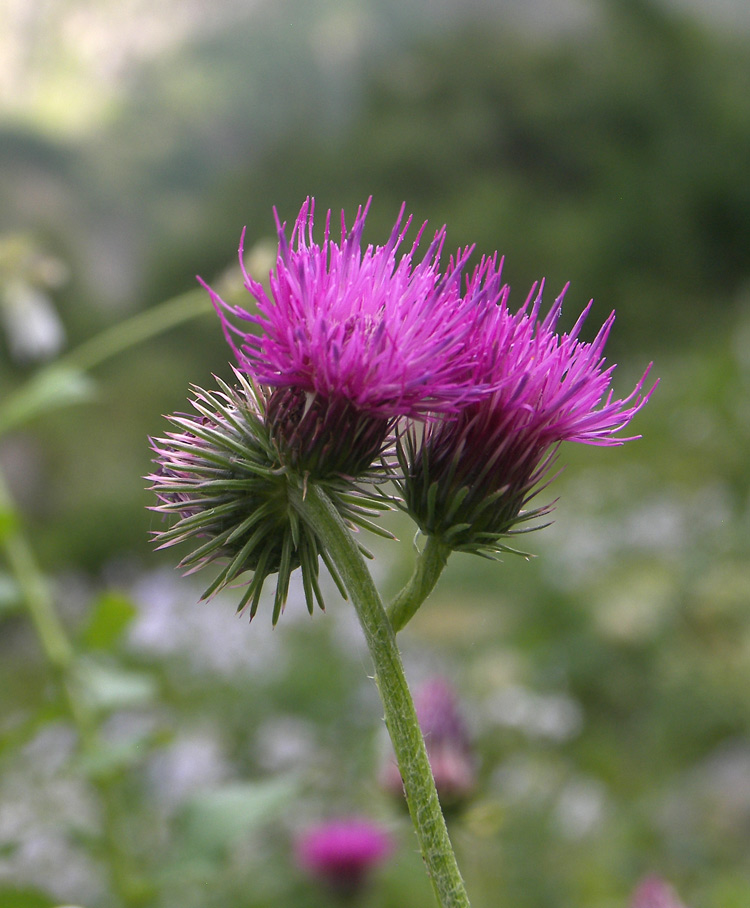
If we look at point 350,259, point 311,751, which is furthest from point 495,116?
point 350,259

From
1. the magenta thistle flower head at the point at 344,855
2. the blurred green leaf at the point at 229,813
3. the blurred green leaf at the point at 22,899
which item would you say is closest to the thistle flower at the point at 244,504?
the blurred green leaf at the point at 229,813

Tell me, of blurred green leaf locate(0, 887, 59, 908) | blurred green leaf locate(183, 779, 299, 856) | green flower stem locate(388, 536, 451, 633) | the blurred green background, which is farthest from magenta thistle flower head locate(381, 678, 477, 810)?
green flower stem locate(388, 536, 451, 633)

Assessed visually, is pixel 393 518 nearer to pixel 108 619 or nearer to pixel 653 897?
pixel 108 619

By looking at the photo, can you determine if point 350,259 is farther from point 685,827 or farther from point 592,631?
point 592,631

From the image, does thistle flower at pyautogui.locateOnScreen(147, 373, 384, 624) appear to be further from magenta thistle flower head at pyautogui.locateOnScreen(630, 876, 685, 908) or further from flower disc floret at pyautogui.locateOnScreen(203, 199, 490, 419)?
magenta thistle flower head at pyautogui.locateOnScreen(630, 876, 685, 908)

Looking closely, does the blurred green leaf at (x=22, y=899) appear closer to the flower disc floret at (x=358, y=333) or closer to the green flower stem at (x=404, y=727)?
the green flower stem at (x=404, y=727)

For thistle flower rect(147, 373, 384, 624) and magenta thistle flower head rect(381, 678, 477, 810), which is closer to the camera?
thistle flower rect(147, 373, 384, 624)
